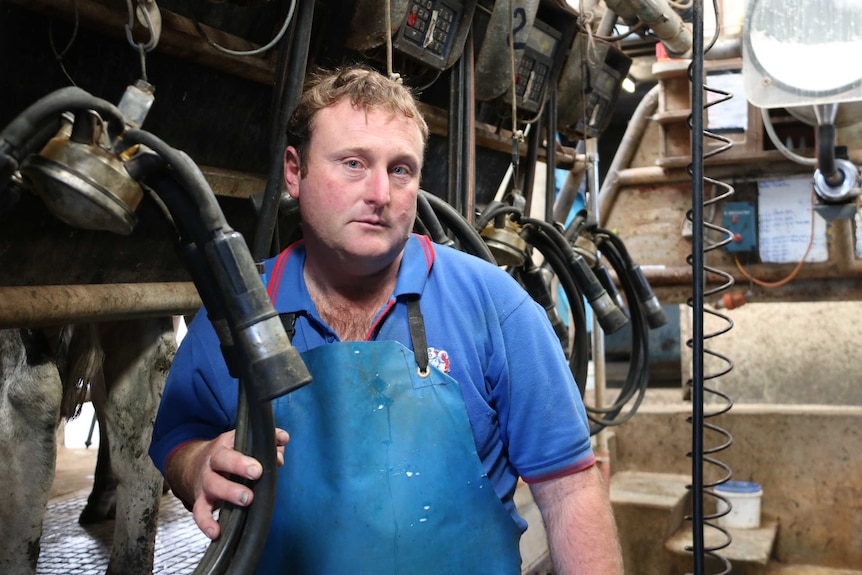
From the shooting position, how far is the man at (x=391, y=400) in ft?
Answer: 4.79

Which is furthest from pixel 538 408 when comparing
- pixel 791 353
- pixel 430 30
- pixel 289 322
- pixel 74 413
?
pixel 791 353

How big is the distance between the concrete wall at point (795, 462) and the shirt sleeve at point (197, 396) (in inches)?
178

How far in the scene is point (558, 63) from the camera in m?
3.57

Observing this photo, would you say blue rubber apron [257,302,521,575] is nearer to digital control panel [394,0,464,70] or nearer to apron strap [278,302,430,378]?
apron strap [278,302,430,378]

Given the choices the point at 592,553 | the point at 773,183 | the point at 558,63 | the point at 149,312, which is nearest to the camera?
the point at 592,553

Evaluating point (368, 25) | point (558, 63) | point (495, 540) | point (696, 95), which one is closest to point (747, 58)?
point (558, 63)

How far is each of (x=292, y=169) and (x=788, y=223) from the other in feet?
13.1

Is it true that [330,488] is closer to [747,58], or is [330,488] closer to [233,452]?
[233,452]

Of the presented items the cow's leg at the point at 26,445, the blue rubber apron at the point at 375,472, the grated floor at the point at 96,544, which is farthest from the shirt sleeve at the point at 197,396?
the grated floor at the point at 96,544

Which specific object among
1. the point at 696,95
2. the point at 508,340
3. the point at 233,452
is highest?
the point at 696,95

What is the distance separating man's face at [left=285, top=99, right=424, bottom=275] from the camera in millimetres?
1508

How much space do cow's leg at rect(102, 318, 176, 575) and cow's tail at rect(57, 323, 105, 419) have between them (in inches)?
2.9

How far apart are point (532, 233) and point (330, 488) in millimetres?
1551

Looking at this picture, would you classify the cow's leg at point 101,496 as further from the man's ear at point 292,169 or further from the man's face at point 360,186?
the man's face at point 360,186
